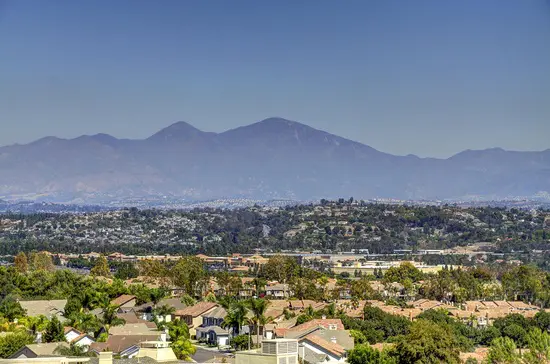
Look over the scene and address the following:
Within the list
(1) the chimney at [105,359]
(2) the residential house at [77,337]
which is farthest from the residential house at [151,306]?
(1) the chimney at [105,359]

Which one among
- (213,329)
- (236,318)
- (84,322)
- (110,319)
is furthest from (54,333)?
(213,329)

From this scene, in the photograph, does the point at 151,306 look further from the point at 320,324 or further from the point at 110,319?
the point at 320,324

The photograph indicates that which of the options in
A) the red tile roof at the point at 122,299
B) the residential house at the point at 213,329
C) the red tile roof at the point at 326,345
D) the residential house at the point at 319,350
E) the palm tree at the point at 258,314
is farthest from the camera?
the red tile roof at the point at 122,299

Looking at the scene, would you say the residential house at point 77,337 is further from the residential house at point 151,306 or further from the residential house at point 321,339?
the residential house at point 151,306

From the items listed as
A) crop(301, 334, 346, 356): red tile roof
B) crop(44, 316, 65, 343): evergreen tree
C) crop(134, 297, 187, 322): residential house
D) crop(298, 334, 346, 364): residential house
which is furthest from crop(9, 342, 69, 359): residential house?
crop(134, 297, 187, 322): residential house

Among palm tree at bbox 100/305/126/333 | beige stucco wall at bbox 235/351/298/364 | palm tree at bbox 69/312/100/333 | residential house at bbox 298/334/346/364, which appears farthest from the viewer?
palm tree at bbox 100/305/126/333

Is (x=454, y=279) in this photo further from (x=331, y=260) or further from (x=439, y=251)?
(x=439, y=251)

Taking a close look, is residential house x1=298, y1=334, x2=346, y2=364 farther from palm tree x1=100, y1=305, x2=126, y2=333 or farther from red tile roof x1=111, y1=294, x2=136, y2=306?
red tile roof x1=111, y1=294, x2=136, y2=306

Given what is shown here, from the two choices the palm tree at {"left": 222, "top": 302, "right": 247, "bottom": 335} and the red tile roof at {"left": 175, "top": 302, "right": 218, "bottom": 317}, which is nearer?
the palm tree at {"left": 222, "top": 302, "right": 247, "bottom": 335}

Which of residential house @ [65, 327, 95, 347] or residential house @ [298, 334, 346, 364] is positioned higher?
residential house @ [65, 327, 95, 347]
